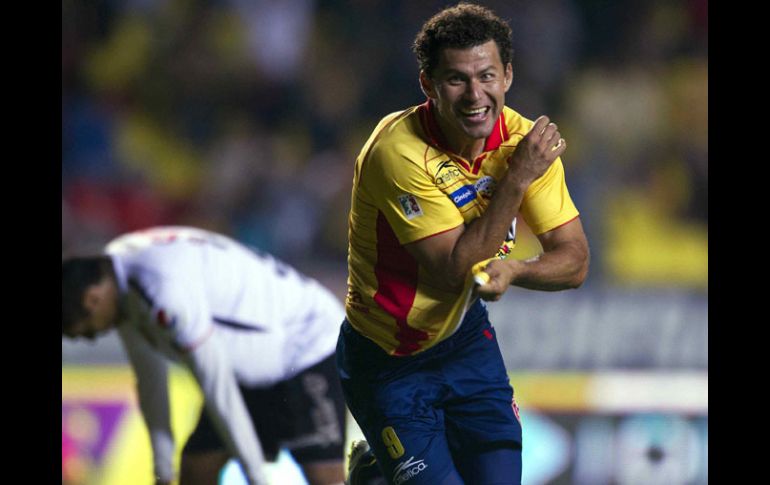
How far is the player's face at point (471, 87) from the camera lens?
3.57 metres

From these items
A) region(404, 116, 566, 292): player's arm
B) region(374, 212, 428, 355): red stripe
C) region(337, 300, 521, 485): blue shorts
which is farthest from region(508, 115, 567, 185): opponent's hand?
region(337, 300, 521, 485): blue shorts

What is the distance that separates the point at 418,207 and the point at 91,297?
2.22m

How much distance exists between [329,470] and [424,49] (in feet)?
7.55

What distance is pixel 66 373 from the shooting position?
6.52 metres

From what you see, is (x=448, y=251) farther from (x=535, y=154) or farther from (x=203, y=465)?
(x=203, y=465)

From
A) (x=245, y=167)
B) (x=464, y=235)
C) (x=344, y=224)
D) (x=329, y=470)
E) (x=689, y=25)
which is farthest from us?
(x=689, y=25)

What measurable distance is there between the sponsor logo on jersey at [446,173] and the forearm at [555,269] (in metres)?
0.36

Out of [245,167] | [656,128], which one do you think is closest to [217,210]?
[245,167]

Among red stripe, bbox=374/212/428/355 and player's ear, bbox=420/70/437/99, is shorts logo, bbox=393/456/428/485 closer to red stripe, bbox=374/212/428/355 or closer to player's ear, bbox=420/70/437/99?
red stripe, bbox=374/212/428/355

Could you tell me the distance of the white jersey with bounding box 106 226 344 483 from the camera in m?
5.20

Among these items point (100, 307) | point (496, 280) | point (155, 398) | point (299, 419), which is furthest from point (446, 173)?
point (155, 398)

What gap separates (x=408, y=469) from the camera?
12.4 feet
